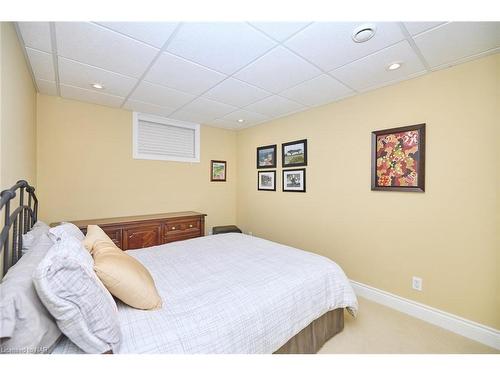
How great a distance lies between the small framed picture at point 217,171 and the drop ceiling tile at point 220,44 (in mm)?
2304

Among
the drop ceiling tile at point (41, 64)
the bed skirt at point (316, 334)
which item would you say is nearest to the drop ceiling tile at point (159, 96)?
the drop ceiling tile at point (41, 64)

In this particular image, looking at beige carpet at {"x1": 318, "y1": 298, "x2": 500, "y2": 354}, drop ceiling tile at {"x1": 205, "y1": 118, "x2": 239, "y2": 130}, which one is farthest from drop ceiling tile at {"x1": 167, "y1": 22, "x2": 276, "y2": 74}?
beige carpet at {"x1": 318, "y1": 298, "x2": 500, "y2": 354}

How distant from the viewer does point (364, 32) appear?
5.01ft

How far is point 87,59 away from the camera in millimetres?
1870

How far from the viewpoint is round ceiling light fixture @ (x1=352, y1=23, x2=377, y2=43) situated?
148 cm

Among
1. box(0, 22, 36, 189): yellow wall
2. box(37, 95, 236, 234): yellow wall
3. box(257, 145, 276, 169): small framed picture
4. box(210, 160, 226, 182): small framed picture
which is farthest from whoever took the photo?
box(210, 160, 226, 182): small framed picture

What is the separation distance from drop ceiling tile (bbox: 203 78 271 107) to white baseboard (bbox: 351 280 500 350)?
2.60 meters

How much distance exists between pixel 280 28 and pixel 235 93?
1.16m

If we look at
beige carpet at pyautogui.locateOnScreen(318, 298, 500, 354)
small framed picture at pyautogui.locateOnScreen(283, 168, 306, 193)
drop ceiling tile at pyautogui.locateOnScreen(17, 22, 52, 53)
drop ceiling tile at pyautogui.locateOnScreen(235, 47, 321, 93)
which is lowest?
beige carpet at pyautogui.locateOnScreen(318, 298, 500, 354)

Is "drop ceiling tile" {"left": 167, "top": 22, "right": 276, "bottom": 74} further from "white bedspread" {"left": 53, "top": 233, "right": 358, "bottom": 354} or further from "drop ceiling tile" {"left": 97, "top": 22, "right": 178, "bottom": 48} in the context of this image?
"white bedspread" {"left": 53, "top": 233, "right": 358, "bottom": 354}

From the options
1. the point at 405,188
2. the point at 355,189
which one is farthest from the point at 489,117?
the point at 355,189

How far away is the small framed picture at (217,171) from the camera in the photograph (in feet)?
13.6
